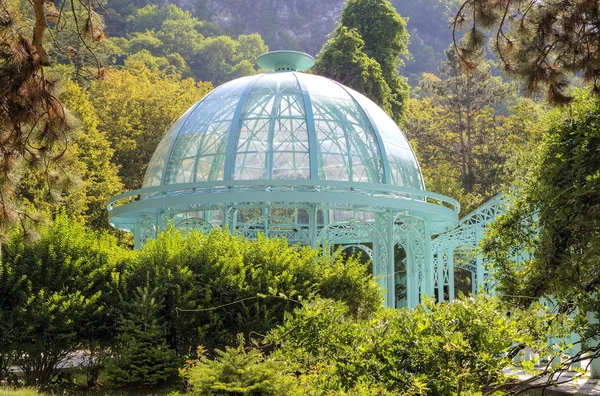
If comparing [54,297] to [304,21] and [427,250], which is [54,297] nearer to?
[427,250]

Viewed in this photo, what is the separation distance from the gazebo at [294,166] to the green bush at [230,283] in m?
4.26

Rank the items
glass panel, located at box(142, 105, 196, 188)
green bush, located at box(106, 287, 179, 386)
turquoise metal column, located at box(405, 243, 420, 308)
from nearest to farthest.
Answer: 1. green bush, located at box(106, 287, 179, 386)
2. glass panel, located at box(142, 105, 196, 188)
3. turquoise metal column, located at box(405, 243, 420, 308)

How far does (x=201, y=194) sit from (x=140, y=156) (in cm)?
1909

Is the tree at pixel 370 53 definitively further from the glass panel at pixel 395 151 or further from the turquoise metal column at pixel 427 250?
the turquoise metal column at pixel 427 250

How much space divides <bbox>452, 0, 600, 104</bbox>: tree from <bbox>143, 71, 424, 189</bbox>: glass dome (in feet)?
29.1

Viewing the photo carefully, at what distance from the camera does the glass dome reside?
18.7 meters

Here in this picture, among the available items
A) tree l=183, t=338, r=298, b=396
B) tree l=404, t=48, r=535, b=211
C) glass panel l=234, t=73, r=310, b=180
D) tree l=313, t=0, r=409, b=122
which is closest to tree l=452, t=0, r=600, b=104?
tree l=183, t=338, r=298, b=396

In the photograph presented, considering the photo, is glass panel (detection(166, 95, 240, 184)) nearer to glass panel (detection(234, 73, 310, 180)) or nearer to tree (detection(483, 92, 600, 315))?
glass panel (detection(234, 73, 310, 180))

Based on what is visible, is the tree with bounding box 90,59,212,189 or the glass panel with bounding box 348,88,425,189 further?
the tree with bounding box 90,59,212,189

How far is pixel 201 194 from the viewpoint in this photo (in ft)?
55.4

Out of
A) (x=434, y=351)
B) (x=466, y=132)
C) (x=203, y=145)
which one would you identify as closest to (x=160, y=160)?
(x=203, y=145)

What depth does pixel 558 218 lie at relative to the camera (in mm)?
9016

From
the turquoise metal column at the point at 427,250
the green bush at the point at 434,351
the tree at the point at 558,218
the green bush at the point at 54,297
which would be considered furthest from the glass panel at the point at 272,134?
the green bush at the point at 434,351

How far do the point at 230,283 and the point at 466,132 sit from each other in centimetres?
3743
